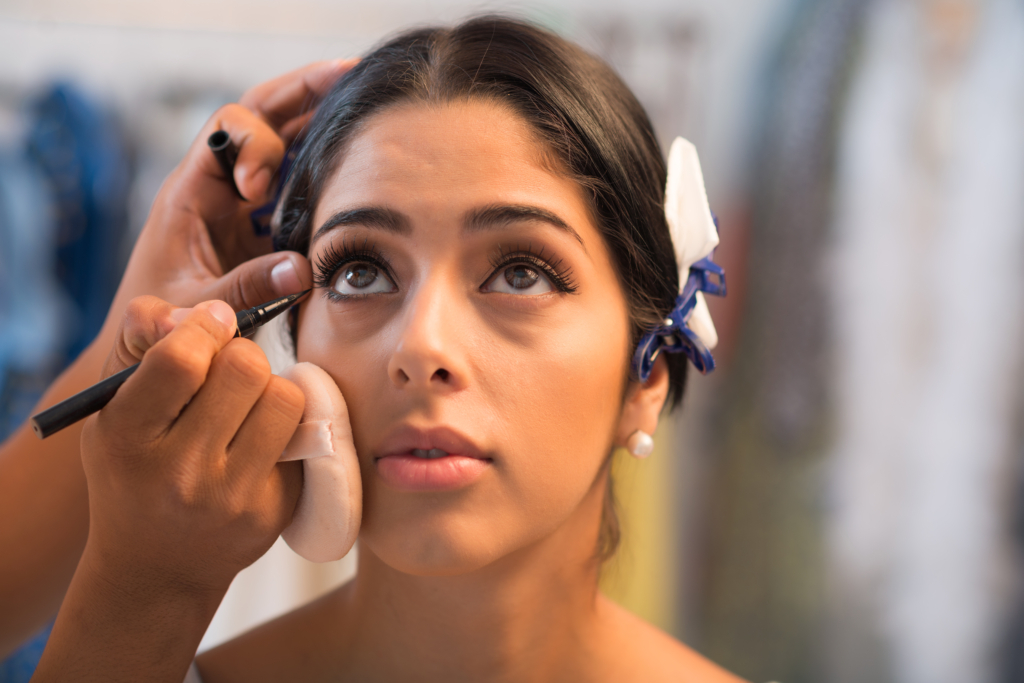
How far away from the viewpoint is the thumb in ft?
2.95

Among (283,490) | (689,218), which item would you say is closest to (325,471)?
(283,490)

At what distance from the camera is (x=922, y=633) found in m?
1.73

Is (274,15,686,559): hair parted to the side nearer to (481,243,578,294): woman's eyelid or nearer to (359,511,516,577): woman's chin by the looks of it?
(481,243,578,294): woman's eyelid

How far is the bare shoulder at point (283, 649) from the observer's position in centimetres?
101

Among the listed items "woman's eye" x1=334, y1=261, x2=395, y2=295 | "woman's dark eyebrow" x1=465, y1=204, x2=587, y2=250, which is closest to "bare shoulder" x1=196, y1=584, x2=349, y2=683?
"woman's eye" x1=334, y1=261, x2=395, y2=295

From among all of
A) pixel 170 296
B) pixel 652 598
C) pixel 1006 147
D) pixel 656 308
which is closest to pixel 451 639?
pixel 656 308

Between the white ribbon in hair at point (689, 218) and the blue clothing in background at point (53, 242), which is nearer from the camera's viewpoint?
the white ribbon in hair at point (689, 218)

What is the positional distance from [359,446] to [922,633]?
1.62 m

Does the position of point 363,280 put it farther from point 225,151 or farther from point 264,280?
point 225,151

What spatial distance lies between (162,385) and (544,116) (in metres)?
0.55

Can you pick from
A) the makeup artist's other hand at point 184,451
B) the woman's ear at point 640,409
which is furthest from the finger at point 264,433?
the woman's ear at point 640,409

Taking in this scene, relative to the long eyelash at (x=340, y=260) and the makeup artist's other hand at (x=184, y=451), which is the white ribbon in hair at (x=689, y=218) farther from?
the makeup artist's other hand at (x=184, y=451)

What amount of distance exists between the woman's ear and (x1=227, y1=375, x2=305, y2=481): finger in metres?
0.45

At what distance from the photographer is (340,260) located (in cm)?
88
